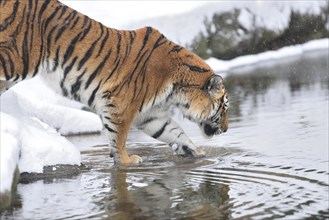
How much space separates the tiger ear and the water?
552mm

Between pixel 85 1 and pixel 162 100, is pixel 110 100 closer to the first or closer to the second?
pixel 162 100

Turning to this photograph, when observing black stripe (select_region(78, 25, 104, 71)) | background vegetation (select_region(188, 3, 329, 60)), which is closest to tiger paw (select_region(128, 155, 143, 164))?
black stripe (select_region(78, 25, 104, 71))

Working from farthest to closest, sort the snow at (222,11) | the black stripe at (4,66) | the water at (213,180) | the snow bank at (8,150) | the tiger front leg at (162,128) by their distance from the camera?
1. the snow at (222,11)
2. the tiger front leg at (162,128)
3. the black stripe at (4,66)
4. the snow bank at (8,150)
5. the water at (213,180)

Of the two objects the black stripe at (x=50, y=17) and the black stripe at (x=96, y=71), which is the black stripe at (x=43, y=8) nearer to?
the black stripe at (x=50, y=17)

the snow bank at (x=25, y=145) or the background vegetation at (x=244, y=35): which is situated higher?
the background vegetation at (x=244, y=35)

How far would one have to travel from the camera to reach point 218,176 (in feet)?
20.6

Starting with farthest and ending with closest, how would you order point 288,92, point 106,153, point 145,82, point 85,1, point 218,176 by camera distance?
1. point 85,1
2. point 288,92
3. point 106,153
4. point 145,82
5. point 218,176

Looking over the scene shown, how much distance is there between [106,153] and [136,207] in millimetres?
2696

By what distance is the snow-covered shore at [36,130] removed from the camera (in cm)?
567

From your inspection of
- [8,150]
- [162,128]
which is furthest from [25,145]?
[162,128]

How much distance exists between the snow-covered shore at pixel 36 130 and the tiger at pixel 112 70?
40 centimetres

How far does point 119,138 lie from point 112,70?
612 mm

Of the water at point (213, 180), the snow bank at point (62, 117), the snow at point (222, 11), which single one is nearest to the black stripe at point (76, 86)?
the water at point (213, 180)

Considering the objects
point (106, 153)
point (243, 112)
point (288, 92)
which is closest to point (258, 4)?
point (288, 92)
